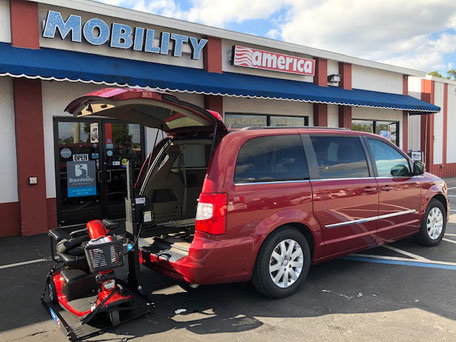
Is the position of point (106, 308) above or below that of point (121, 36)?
below

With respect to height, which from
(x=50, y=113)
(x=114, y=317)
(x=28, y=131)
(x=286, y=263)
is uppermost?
(x=50, y=113)

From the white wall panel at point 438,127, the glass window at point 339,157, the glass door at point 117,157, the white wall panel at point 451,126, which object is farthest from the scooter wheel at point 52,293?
the white wall panel at point 451,126

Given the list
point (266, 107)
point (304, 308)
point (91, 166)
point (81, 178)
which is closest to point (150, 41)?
point (91, 166)

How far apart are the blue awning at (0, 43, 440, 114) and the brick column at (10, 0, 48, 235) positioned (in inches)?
15.1

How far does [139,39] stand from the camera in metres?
8.48

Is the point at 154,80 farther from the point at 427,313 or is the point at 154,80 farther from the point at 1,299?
the point at 427,313

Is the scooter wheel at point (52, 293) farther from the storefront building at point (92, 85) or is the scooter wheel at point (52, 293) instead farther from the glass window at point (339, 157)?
the storefront building at point (92, 85)

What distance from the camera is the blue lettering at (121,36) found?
26.7 feet

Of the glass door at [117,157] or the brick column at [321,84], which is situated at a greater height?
the brick column at [321,84]

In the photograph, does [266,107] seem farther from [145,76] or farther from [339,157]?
[339,157]

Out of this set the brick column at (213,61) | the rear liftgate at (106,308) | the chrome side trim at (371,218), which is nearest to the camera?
the rear liftgate at (106,308)

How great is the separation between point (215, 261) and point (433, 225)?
401cm

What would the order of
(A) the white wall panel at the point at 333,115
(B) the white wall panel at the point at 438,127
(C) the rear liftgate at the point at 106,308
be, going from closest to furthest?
(C) the rear liftgate at the point at 106,308 → (A) the white wall panel at the point at 333,115 → (B) the white wall panel at the point at 438,127

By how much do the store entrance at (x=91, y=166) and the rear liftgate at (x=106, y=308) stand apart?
407cm
